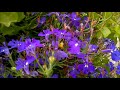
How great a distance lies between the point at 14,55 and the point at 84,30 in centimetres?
29

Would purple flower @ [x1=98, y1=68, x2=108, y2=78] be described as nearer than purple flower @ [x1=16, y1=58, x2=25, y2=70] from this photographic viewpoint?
No

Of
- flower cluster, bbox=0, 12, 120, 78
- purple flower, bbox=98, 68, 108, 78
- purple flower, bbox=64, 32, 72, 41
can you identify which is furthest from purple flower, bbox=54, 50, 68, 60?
purple flower, bbox=98, 68, 108, 78

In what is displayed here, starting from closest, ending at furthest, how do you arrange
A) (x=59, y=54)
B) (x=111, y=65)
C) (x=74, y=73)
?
(x=59, y=54), (x=74, y=73), (x=111, y=65)

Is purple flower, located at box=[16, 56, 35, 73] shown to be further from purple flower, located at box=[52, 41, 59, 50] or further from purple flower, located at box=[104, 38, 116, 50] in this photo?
purple flower, located at box=[104, 38, 116, 50]

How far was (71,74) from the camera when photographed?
1052mm

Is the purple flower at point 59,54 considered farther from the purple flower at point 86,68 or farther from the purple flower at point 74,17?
the purple flower at point 74,17

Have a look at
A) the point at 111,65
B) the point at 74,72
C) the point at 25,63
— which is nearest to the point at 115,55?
the point at 111,65

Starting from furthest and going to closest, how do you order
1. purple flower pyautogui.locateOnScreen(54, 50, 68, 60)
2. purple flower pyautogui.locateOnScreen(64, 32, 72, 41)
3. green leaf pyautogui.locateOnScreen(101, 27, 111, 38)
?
green leaf pyautogui.locateOnScreen(101, 27, 111, 38), purple flower pyautogui.locateOnScreen(64, 32, 72, 41), purple flower pyautogui.locateOnScreen(54, 50, 68, 60)

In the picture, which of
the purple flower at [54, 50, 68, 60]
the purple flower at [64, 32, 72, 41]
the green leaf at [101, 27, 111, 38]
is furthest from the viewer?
the green leaf at [101, 27, 111, 38]

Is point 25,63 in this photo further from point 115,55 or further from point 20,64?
point 115,55

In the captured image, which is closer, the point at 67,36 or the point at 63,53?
the point at 63,53

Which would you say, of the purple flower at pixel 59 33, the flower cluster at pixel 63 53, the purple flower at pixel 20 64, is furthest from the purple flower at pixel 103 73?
the purple flower at pixel 20 64
